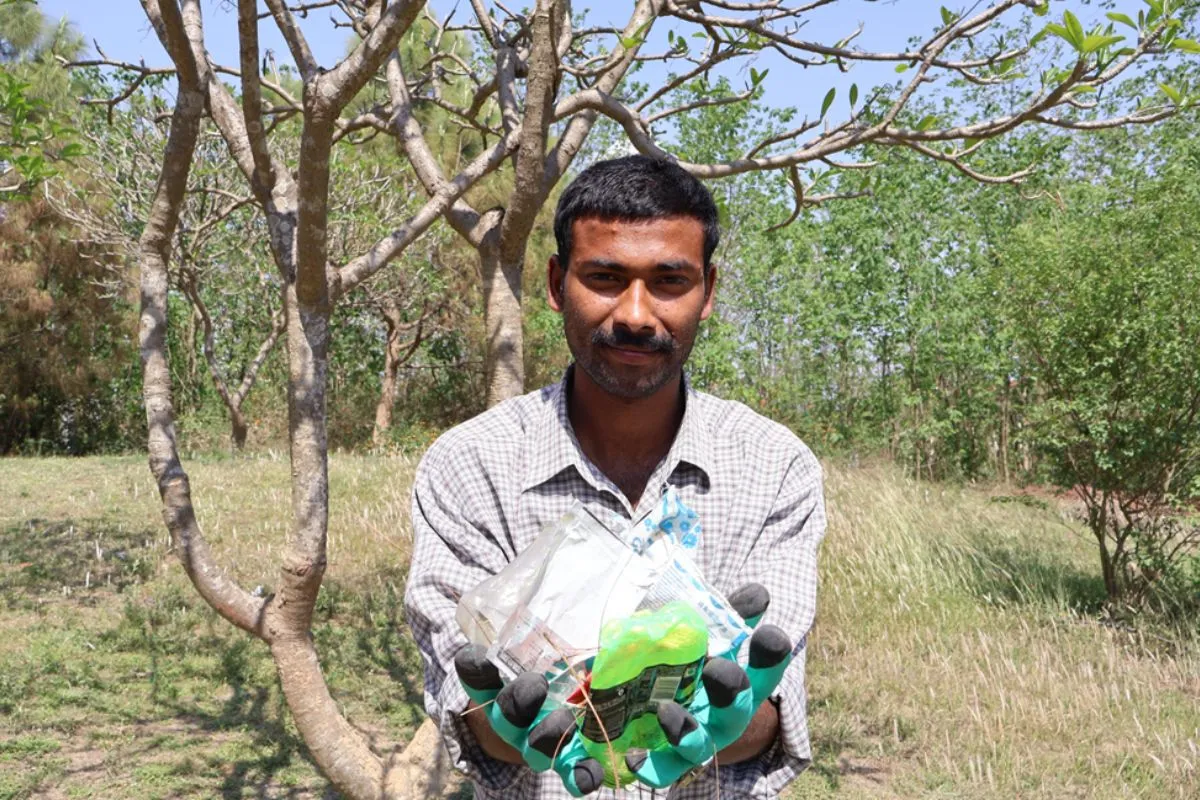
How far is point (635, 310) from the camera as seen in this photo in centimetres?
154

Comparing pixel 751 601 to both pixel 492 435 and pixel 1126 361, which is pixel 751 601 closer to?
pixel 492 435

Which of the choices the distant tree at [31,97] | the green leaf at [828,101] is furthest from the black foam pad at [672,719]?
the distant tree at [31,97]

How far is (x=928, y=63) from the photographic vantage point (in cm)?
356

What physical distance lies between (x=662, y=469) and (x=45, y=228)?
16.2m

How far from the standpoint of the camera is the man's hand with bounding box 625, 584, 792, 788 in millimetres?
1197

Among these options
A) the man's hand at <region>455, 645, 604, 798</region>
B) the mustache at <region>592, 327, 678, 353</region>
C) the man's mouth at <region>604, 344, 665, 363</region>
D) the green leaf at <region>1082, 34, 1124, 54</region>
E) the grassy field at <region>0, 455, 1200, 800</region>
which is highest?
the green leaf at <region>1082, 34, 1124, 54</region>

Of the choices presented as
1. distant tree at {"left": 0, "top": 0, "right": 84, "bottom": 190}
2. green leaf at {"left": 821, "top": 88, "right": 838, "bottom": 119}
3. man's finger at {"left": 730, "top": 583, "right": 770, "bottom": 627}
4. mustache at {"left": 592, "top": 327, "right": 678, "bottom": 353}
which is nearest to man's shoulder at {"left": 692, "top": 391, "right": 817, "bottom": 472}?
mustache at {"left": 592, "top": 327, "right": 678, "bottom": 353}

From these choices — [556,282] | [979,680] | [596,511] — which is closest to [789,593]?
[596,511]

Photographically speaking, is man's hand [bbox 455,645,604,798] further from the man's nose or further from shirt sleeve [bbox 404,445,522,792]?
the man's nose

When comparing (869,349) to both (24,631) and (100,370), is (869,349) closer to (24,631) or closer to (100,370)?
(24,631)

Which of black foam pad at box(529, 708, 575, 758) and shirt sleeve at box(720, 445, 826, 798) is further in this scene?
shirt sleeve at box(720, 445, 826, 798)

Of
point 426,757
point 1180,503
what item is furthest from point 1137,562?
point 426,757

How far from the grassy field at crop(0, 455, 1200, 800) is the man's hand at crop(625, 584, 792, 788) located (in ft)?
9.45

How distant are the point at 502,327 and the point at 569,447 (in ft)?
5.81
